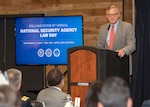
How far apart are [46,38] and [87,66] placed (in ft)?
9.34

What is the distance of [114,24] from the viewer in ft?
16.0

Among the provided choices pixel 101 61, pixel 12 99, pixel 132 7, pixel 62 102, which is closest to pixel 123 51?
pixel 101 61

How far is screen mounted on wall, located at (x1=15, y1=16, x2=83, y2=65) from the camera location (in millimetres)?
6730

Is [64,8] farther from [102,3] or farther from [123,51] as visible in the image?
[123,51]

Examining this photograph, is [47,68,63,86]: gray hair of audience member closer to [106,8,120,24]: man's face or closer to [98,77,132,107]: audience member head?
[106,8,120,24]: man's face

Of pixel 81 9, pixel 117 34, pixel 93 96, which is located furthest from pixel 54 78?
pixel 81 9

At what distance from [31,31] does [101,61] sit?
3094mm

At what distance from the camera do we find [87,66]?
4.19m

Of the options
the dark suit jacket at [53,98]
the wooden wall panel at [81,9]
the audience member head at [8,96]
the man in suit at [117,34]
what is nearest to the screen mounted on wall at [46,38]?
the wooden wall panel at [81,9]

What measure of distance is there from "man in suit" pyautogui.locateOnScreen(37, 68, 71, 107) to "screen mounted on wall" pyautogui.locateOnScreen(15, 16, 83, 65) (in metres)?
2.73

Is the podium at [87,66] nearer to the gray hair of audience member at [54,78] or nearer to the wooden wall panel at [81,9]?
the gray hair of audience member at [54,78]

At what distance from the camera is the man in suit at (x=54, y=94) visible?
3785 millimetres

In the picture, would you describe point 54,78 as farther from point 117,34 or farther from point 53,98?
point 117,34

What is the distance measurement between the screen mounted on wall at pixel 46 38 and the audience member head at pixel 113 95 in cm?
499
